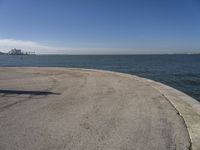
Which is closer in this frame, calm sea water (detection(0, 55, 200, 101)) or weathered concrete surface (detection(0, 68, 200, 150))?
weathered concrete surface (detection(0, 68, 200, 150))

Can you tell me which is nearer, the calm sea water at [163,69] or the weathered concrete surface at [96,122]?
the weathered concrete surface at [96,122]

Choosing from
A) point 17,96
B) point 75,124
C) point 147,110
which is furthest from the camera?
point 17,96

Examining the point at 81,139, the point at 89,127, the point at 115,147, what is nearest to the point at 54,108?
the point at 89,127

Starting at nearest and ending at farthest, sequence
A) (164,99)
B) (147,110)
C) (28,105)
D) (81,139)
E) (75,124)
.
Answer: (81,139) < (75,124) < (147,110) < (28,105) < (164,99)

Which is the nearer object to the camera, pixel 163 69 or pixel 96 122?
pixel 96 122

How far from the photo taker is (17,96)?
9672 mm

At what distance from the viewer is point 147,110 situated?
23.9 feet

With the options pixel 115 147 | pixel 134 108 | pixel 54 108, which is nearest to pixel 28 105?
pixel 54 108

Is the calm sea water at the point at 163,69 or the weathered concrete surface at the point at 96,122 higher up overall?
the weathered concrete surface at the point at 96,122

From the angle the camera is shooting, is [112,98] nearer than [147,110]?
No

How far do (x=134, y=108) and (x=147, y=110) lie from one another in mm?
453

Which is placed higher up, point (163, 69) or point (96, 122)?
point (96, 122)

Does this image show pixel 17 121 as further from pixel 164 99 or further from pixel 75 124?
pixel 164 99

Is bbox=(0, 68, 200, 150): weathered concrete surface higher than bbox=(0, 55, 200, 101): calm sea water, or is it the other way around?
bbox=(0, 68, 200, 150): weathered concrete surface
